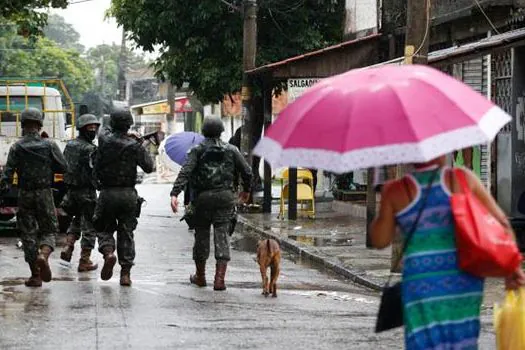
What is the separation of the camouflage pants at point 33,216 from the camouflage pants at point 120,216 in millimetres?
500

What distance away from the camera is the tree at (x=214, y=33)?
93.2 ft

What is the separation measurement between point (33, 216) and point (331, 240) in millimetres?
7658

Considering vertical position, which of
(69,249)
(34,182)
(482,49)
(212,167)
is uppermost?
(482,49)

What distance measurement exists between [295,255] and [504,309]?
11851 mm

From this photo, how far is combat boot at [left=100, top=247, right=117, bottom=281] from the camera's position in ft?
41.6

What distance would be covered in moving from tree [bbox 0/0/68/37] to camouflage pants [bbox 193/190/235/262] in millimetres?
10033

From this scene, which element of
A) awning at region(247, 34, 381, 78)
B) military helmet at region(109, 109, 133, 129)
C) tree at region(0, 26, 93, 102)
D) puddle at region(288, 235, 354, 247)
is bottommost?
puddle at region(288, 235, 354, 247)

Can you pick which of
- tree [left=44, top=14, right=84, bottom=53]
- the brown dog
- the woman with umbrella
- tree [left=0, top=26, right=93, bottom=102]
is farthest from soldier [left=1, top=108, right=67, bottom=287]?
tree [left=44, top=14, right=84, bottom=53]

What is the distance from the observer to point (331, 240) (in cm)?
1958

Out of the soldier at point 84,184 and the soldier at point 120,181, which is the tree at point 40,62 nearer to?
the soldier at point 84,184

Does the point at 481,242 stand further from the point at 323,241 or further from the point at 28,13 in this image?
the point at 28,13

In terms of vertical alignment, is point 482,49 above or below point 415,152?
above

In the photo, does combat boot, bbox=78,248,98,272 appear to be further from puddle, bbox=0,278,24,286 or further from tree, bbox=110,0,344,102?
tree, bbox=110,0,344,102

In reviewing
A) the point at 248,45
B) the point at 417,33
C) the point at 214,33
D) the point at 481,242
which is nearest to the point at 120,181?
the point at 417,33
